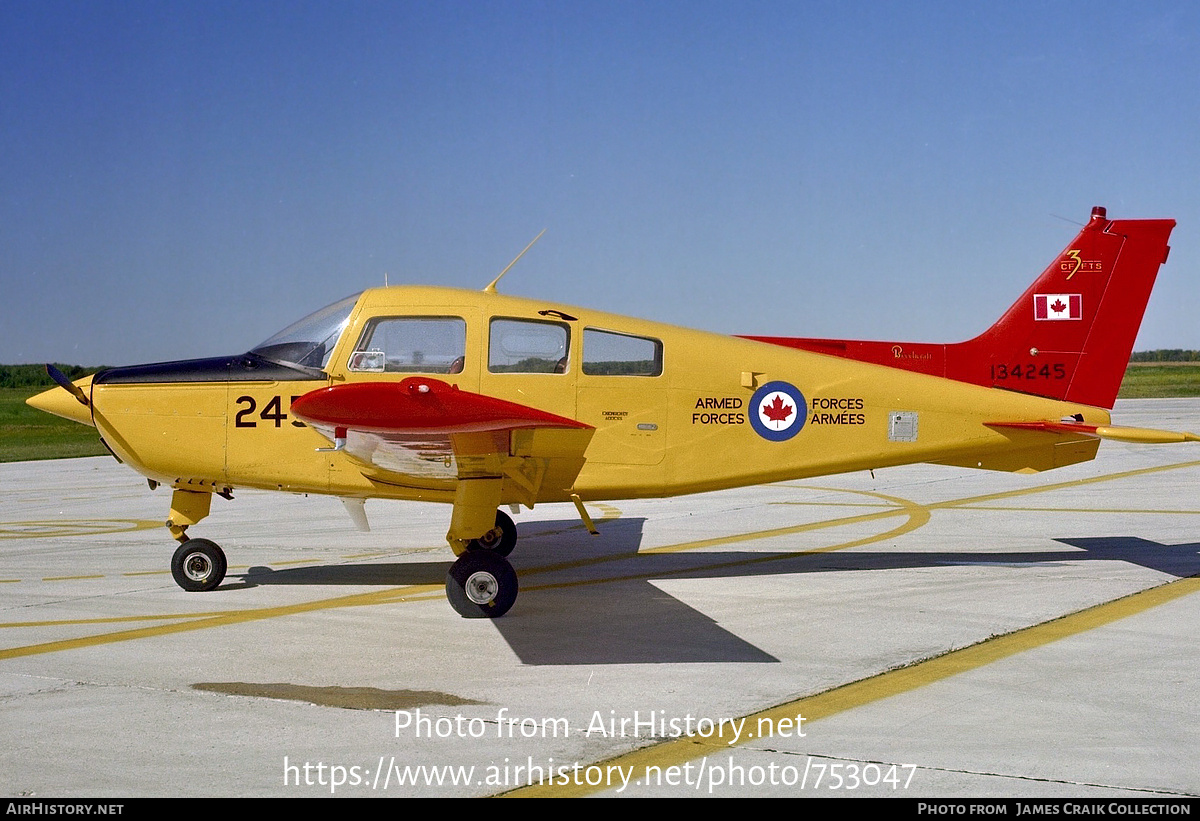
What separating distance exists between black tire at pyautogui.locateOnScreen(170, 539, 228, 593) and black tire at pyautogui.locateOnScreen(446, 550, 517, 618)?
259 centimetres

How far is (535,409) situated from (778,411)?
2379mm

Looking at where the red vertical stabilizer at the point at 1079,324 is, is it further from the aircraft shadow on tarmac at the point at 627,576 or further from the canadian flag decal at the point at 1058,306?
the aircraft shadow on tarmac at the point at 627,576

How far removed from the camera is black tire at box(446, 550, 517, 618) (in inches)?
342

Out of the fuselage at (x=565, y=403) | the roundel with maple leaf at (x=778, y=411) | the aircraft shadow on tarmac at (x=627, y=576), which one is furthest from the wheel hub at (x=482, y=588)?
the roundel with maple leaf at (x=778, y=411)

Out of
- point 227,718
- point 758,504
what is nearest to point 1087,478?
point 758,504

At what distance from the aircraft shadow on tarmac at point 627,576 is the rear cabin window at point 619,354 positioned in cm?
200

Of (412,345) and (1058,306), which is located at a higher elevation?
(1058,306)

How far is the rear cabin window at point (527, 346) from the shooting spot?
31.1ft

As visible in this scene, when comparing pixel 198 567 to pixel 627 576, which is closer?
pixel 198 567

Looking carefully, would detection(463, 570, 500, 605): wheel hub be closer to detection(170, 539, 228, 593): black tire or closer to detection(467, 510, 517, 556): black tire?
detection(467, 510, 517, 556): black tire

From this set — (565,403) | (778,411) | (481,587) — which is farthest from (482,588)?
(778,411)

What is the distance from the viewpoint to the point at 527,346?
955 cm

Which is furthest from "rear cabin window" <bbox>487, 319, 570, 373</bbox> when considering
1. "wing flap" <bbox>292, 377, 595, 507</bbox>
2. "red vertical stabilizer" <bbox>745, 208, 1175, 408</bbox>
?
"red vertical stabilizer" <bbox>745, 208, 1175, 408</bbox>

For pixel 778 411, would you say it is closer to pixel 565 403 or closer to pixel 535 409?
pixel 565 403
